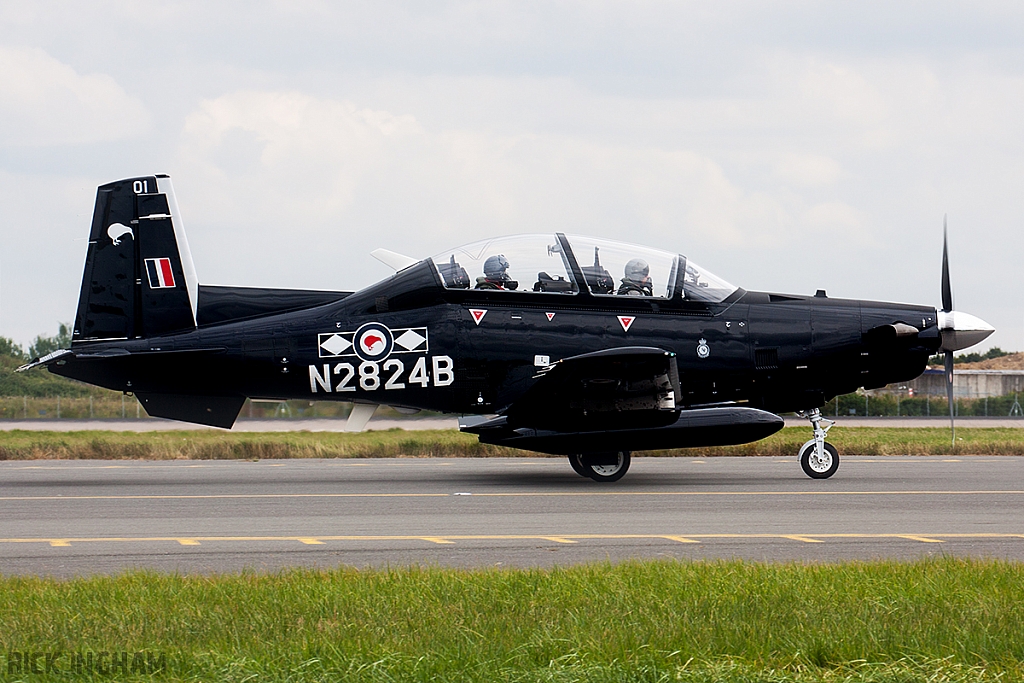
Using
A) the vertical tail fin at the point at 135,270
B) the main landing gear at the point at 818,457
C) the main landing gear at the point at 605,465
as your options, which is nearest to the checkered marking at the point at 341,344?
the vertical tail fin at the point at 135,270

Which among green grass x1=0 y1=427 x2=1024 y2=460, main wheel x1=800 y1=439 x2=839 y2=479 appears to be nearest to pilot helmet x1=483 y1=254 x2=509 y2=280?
main wheel x1=800 y1=439 x2=839 y2=479

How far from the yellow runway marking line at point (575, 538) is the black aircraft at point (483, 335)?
4.56 meters

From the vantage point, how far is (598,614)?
594cm

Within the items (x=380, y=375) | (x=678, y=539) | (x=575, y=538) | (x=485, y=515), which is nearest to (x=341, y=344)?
(x=380, y=375)

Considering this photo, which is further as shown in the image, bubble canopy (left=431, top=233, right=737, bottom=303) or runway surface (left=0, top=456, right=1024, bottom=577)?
bubble canopy (left=431, top=233, right=737, bottom=303)

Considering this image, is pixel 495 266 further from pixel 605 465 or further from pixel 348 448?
pixel 348 448

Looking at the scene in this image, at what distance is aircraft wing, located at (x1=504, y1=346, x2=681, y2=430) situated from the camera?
545 inches

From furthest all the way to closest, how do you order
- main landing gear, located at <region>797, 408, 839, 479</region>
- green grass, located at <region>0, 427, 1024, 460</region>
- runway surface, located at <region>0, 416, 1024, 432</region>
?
runway surface, located at <region>0, 416, 1024, 432</region> < green grass, located at <region>0, 427, 1024, 460</region> < main landing gear, located at <region>797, 408, 839, 479</region>

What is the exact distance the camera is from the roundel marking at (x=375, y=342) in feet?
48.9

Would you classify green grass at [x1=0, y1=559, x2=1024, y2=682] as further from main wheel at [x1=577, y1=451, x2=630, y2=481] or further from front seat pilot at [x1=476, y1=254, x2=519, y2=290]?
front seat pilot at [x1=476, y1=254, x2=519, y2=290]

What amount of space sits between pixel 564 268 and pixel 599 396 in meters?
1.86

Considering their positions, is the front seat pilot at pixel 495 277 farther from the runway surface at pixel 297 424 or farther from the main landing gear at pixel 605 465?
the runway surface at pixel 297 424

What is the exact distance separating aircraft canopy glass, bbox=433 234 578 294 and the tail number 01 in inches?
44.6

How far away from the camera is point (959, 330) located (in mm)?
15148
